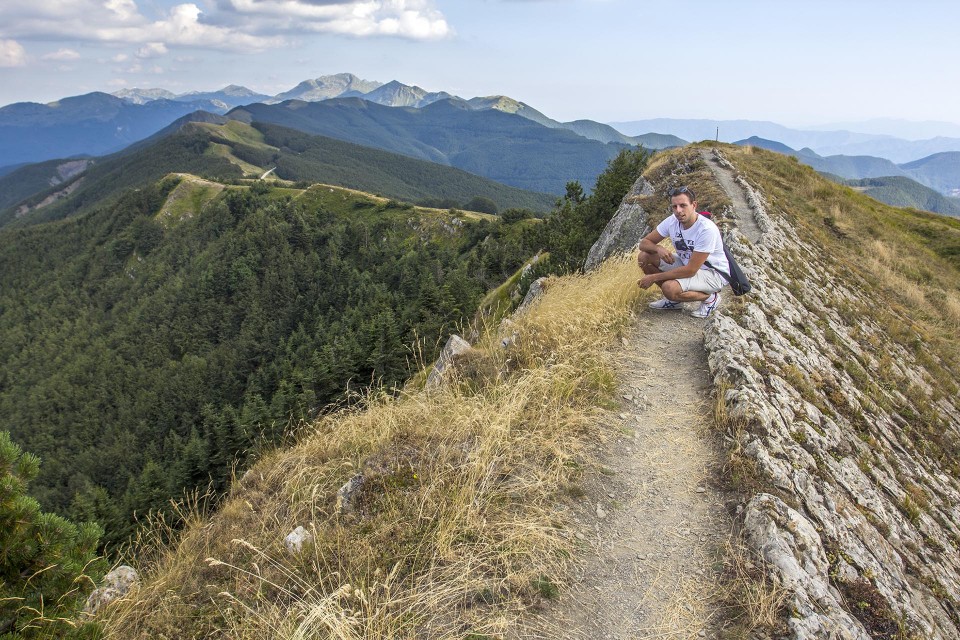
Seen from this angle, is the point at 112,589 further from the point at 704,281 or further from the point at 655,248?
the point at 704,281

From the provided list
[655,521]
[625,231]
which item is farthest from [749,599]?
[625,231]

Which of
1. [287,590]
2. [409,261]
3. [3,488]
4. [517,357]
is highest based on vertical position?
[3,488]

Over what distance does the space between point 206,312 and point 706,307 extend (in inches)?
4508

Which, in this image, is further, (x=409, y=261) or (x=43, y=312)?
(x=43, y=312)

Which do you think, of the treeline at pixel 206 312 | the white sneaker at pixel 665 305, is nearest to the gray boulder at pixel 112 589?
the white sneaker at pixel 665 305

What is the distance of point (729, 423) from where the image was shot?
6.12 meters

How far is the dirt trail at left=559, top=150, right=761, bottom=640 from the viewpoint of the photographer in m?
3.91

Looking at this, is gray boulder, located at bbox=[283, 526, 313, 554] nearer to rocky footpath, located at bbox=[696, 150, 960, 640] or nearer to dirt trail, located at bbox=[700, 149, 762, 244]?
rocky footpath, located at bbox=[696, 150, 960, 640]

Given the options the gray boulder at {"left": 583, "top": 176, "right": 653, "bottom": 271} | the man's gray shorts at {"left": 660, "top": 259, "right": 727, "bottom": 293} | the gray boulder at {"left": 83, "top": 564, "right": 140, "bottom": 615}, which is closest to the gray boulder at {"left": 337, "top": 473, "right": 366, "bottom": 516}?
the gray boulder at {"left": 83, "top": 564, "right": 140, "bottom": 615}

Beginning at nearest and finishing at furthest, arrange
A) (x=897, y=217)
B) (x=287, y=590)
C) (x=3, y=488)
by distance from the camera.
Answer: (x=3, y=488) < (x=287, y=590) < (x=897, y=217)

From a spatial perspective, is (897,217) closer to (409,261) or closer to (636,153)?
(636,153)

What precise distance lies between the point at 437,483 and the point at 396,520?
553 millimetres

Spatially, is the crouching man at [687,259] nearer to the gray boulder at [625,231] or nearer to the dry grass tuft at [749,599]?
the dry grass tuft at [749,599]

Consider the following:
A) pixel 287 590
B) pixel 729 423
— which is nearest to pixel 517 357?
pixel 729 423
